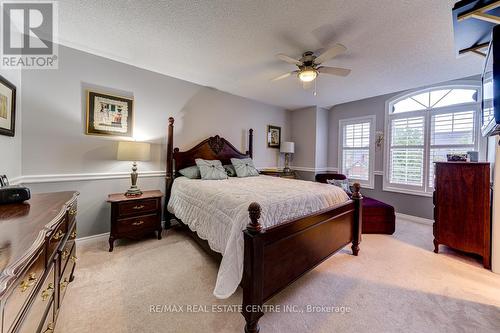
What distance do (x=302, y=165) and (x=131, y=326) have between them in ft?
15.6

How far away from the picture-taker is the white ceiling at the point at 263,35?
1.84m

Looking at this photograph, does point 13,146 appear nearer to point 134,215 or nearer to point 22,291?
point 134,215

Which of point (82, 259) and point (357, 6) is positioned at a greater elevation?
point (357, 6)

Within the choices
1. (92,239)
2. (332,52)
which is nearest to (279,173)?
(332,52)

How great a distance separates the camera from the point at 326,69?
8.14ft

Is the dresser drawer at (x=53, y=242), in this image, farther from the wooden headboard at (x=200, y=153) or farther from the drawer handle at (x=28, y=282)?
the wooden headboard at (x=200, y=153)

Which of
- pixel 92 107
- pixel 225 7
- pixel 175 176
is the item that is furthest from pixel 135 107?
pixel 225 7

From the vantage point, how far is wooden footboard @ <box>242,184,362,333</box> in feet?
4.66

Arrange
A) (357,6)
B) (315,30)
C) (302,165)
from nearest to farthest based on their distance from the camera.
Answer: (357,6) < (315,30) < (302,165)

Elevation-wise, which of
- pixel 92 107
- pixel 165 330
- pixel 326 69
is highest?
pixel 326 69

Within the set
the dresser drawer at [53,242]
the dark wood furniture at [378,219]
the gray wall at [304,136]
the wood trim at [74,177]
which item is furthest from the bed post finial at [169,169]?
the gray wall at [304,136]

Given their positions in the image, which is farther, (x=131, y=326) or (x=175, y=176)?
(x=175, y=176)

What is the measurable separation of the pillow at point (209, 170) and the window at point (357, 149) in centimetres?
337

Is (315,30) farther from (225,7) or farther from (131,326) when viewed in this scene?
(131,326)
